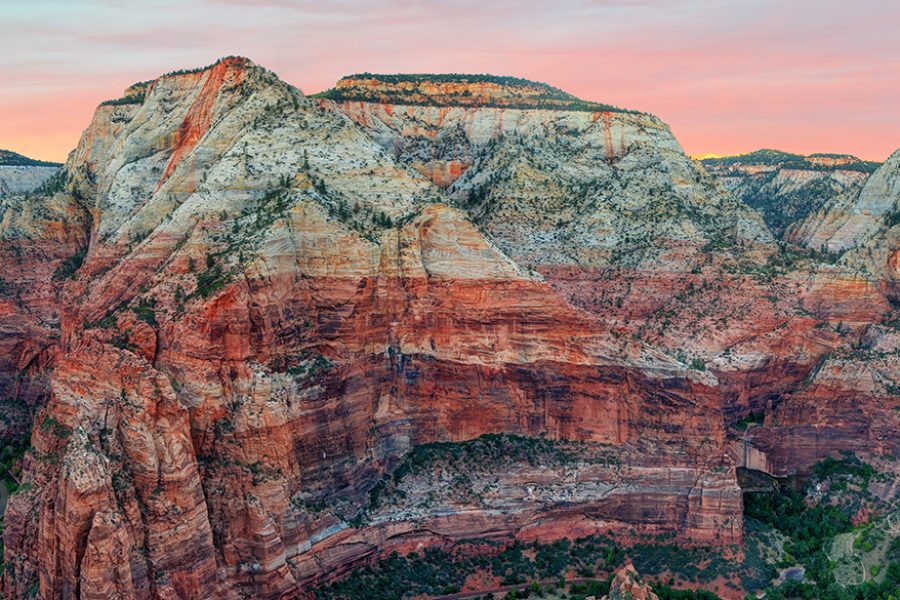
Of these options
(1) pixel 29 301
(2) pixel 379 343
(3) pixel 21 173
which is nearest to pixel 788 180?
(2) pixel 379 343

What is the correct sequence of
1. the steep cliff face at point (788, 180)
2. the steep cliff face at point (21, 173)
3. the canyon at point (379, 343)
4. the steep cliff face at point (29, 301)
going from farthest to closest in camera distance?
the steep cliff face at point (788, 180) → the steep cliff face at point (21, 173) → the steep cliff face at point (29, 301) → the canyon at point (379, 343)

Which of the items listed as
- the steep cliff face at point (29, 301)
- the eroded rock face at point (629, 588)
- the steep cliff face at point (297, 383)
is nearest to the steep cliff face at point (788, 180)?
the steep cliff face at point (297, 383)

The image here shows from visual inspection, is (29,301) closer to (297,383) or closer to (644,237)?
(297,383)

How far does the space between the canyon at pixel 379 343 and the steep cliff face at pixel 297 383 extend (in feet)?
0.57

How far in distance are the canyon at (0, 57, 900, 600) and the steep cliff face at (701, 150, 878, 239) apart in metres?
40.4

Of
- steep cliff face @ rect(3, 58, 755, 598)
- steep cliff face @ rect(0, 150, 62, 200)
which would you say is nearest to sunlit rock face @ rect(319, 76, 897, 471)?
steep cliff face @ rect(3, 58, 755, 598)

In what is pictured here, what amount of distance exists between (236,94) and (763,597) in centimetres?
5061

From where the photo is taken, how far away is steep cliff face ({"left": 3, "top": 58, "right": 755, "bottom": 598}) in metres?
44.1

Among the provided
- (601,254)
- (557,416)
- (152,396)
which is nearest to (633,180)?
(601,254)

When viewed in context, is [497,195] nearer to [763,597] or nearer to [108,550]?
[763,597]

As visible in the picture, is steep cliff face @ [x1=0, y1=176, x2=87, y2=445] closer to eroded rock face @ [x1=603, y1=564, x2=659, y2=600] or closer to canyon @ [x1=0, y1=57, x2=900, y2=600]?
canyon @ [x1=0, y1=57, x2=900, y2=600]

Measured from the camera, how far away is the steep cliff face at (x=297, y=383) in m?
44.1

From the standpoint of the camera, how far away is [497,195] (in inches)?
3031

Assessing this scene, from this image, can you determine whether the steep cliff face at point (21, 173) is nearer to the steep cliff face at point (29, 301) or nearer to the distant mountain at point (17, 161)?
the distant mountain at point (17, 161)
